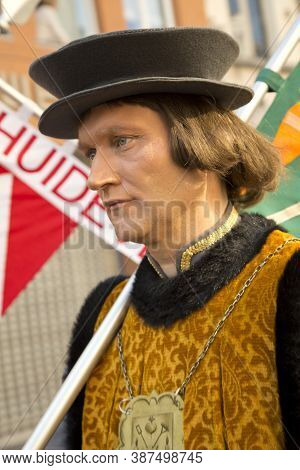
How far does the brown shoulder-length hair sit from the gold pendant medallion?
50 cm

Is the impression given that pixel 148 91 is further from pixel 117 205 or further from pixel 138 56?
pixel 117 205

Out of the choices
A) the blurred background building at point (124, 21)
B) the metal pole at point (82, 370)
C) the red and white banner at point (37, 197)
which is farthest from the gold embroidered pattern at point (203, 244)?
the blurred background building at point (124, 21)

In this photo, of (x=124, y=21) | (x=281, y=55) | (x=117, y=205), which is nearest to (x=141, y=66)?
(x=117, y=205)

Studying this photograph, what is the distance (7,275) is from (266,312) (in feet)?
6.06

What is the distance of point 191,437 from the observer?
128 centimetres

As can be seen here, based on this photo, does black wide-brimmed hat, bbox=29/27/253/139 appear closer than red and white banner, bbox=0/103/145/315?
Yes

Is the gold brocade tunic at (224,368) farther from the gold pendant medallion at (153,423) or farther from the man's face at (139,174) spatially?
the man's face at (139,174)

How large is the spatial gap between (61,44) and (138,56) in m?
2.28

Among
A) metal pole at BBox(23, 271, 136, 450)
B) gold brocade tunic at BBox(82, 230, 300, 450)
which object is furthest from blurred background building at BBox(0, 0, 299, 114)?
gold brocade tunic at BBox(82, 230, 300, 450)

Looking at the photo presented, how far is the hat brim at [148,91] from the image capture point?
4.38 ft

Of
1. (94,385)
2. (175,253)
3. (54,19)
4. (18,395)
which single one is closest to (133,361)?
(94,385)

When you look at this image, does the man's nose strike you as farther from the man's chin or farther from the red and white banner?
the red and white banner

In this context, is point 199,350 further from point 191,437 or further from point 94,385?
point 94,385

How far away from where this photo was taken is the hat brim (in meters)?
1.33
